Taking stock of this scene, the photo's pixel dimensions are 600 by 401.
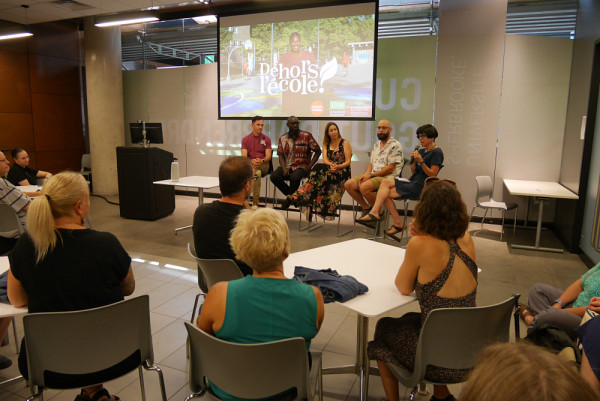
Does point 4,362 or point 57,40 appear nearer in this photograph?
point 4,362

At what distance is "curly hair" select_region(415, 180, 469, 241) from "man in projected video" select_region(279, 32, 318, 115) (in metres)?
4.94

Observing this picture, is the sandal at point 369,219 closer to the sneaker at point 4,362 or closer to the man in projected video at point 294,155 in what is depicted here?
the man in projected video at point 294,155

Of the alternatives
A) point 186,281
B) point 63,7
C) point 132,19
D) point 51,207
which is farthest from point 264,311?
point 63,7

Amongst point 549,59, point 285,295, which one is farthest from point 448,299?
point 549,59

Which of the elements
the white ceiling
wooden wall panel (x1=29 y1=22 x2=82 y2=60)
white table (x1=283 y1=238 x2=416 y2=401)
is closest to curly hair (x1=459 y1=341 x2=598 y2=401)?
white table (x1=283 y1=238 x2=416 y2=401)

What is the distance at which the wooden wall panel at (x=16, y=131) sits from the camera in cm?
751

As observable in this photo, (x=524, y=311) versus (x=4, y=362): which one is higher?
(x=524, y=311)

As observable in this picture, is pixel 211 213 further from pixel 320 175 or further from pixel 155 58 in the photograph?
pixel 155 58

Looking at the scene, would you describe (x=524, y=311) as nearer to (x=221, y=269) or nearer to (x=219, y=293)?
(x=221, y=269)

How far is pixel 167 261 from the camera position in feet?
14.7

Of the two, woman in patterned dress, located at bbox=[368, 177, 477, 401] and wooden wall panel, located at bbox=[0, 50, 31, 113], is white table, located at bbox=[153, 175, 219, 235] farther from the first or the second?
wooden wall panel, located at bbox=[0, 50, 31, 113]

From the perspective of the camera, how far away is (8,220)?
3430 mm

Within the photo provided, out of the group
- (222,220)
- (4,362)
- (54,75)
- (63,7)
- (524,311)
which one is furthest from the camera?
(54,75)

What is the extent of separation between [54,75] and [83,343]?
331 inches
